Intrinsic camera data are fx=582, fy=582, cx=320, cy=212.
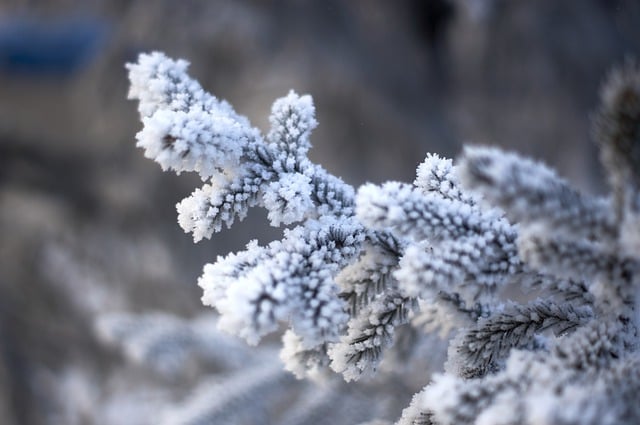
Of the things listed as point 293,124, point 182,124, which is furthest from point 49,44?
point 182,124

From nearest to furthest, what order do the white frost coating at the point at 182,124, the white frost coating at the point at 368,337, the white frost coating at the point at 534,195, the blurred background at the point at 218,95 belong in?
the white frost coating at the point at 534,195 < the white frost coating at the point at 182,124 < the white frost coating at the point at 368,337 < the blurred background at the point at 218,95

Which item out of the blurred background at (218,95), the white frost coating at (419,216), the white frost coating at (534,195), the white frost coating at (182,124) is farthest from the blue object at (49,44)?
the white frost coating at (534,195)

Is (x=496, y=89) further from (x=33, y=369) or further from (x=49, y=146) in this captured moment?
(x=33, y=369)

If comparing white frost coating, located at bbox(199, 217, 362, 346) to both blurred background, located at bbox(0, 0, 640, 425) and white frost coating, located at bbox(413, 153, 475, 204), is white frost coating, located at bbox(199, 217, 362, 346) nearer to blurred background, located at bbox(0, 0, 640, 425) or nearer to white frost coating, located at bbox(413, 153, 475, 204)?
white frost coating, located at bbox(413, 153, 475, 204)

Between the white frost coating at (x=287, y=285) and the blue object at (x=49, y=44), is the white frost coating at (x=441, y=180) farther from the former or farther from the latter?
the blue object at (x=49, y=44)

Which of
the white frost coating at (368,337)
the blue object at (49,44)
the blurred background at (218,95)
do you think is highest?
the blue object at (49,44)

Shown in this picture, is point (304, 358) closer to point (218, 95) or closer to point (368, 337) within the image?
point (368, 337)

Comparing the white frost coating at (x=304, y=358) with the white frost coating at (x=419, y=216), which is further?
the white frost coating at (x=304, y=358)
